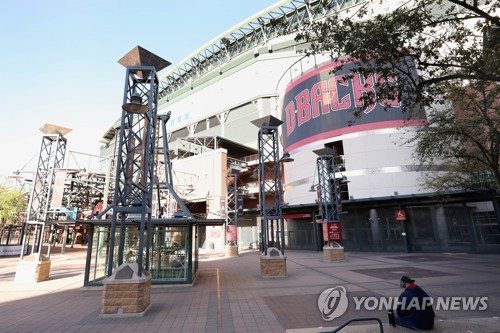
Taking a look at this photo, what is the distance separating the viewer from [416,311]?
6.89m

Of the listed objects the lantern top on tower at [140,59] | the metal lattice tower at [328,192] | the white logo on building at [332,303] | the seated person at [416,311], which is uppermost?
the lantern top on tower at [140,59]

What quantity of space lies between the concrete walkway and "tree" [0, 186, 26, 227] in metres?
25.3

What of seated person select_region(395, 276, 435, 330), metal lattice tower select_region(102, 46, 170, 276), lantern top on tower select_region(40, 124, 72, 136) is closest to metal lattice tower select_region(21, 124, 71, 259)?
lantern top on tower select_region(40, 124, 72, 136)

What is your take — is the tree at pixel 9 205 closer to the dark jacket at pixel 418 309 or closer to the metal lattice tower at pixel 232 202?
the metal lattice tower at pixel 232 202

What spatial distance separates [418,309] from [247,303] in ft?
19.5

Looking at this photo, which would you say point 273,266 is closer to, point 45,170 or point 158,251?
point 158,251

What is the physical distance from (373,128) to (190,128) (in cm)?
4615

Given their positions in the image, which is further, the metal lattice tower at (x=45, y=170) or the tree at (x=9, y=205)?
the tree at (x=9, y=205)

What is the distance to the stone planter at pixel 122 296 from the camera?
9.16 m

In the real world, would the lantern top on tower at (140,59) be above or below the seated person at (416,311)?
above

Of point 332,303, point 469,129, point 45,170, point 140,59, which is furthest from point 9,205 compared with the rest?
point 469,129

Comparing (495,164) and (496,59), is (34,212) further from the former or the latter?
(495,164)

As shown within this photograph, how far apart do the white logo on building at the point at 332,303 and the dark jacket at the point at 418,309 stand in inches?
95.0

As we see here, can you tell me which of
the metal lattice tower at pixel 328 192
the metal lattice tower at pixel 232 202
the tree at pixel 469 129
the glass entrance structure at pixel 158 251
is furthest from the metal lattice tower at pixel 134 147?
the metal lattice tower at pixel 232 202
